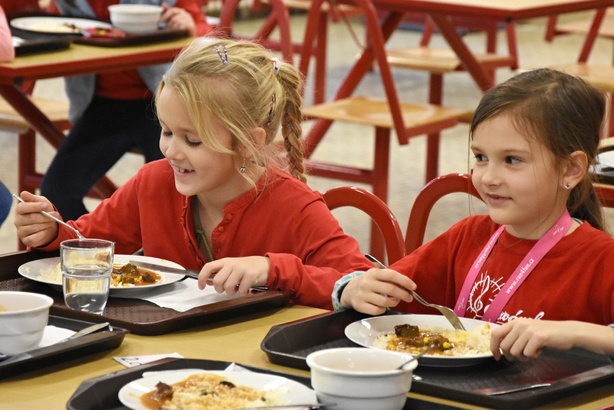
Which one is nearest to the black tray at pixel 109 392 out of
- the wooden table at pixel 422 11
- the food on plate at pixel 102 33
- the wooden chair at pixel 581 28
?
the food on plate at pixel 102 33

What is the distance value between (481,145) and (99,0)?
2.28 meters

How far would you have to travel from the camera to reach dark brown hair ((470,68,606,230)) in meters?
1.56

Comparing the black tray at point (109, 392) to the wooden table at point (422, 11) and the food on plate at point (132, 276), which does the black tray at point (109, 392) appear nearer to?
the food on plate at point (132, 276)

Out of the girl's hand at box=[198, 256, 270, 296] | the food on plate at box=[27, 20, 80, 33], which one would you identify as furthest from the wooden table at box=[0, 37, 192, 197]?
the girl's hand at box=[198, 256, 270, 296]

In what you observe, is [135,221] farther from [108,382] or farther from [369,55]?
[369,55]

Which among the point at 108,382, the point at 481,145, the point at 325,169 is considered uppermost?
the point at 481,145

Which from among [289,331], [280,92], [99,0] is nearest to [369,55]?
[99,0]

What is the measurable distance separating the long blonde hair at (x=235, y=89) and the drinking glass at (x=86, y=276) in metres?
0.38

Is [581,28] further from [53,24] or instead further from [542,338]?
[542,338]

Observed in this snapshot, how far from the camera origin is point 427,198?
2.08 metres

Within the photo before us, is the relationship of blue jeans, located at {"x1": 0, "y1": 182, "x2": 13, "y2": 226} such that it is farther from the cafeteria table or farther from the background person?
the cafeteria table

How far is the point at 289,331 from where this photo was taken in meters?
1.36

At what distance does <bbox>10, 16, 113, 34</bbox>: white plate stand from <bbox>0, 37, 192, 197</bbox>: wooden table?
0.14 metres

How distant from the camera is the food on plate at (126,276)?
5.26ft
